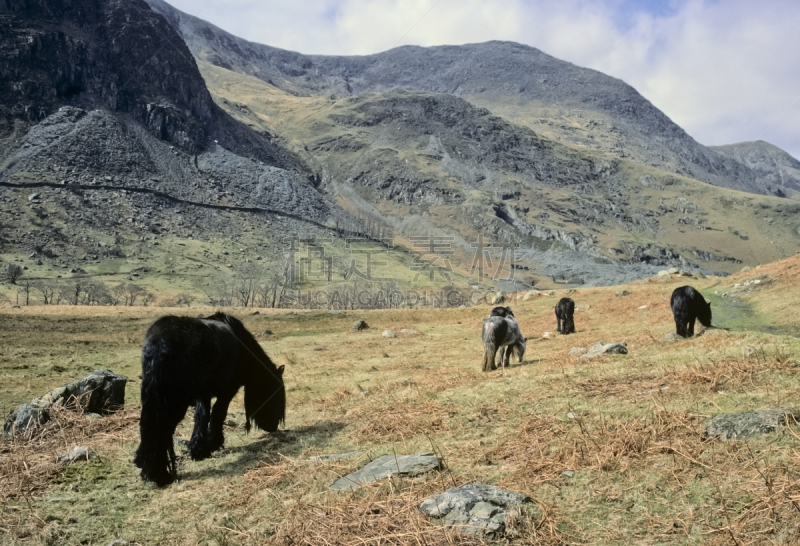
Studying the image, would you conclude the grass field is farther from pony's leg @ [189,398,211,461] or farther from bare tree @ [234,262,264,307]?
bare tree @ [234,262,264,307]

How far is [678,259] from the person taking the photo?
168m

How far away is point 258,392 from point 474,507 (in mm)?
5776

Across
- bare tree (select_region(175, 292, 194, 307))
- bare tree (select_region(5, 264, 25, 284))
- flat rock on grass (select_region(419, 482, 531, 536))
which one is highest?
flat rock on grass (select_region(419, 482, 531, 536))

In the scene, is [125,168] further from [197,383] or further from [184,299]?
[197,383]

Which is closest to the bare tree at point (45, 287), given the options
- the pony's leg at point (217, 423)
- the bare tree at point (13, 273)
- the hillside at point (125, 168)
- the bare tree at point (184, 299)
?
the hillside at point (125, 168)

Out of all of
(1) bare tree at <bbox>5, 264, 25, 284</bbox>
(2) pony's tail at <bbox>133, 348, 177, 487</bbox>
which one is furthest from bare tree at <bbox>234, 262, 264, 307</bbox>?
(2) pony's tail at <bbox>133, 348, 177, 487</bbox>

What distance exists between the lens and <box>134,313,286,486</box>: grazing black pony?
23.0 feet

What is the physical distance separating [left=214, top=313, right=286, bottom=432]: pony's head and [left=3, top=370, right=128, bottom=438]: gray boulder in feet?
12.1

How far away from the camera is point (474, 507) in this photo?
4.61 meters

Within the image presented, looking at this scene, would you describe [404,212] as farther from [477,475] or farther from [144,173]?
[477,475]

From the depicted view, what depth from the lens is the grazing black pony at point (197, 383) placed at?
275 inches

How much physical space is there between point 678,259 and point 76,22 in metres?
199

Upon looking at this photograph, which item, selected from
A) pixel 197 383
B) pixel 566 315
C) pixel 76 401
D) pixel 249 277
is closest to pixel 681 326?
pixel 566 315

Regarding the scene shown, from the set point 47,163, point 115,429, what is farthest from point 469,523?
point 47,163
